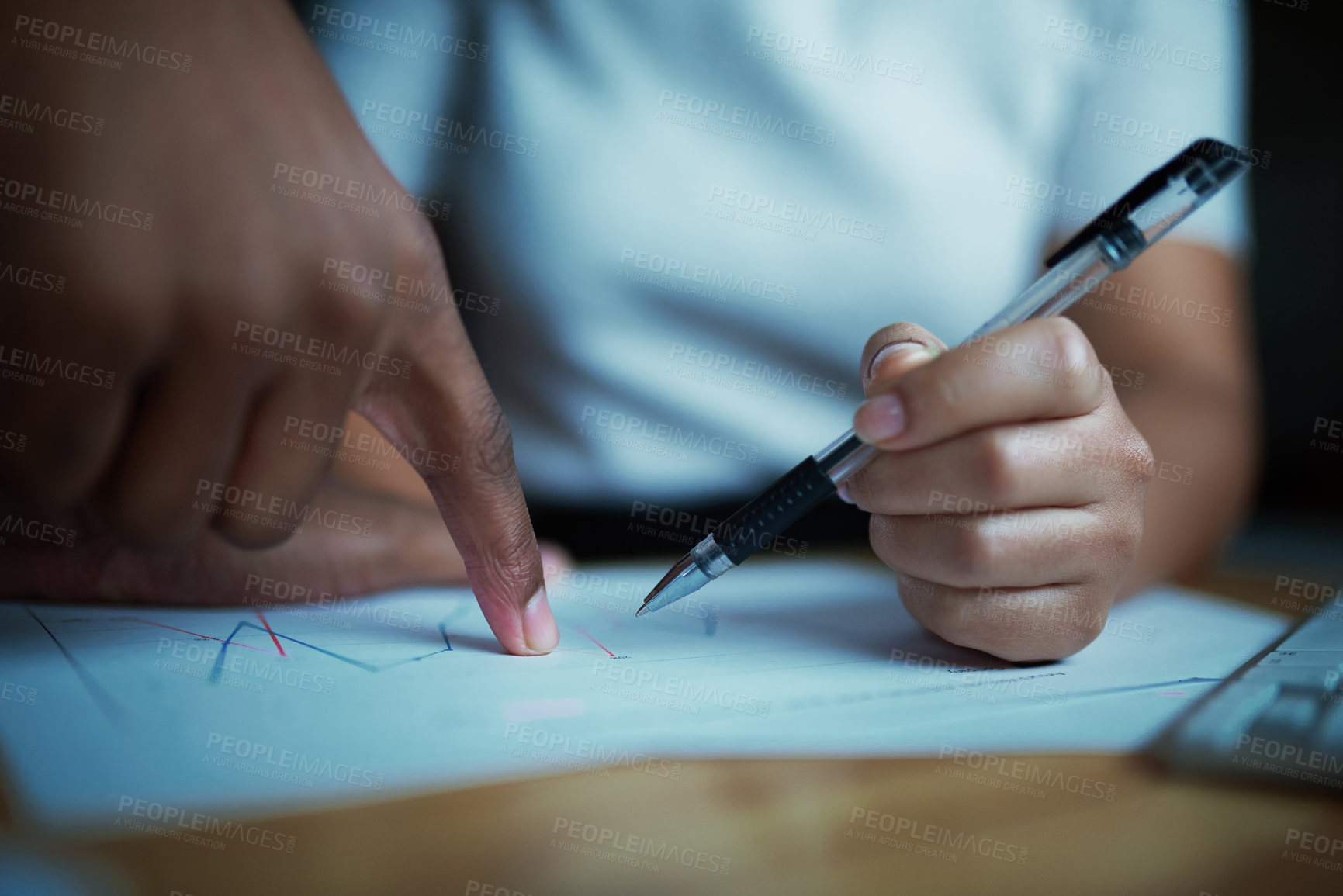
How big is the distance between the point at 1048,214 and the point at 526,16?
1.91 ft

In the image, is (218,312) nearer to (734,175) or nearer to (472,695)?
(472,695)

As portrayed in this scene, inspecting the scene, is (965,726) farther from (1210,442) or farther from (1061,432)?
(1210,442)

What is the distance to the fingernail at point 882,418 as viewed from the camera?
44 cm

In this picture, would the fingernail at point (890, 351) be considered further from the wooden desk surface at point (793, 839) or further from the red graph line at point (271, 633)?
the red graph line at point (271, 633)

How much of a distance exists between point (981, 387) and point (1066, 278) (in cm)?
9

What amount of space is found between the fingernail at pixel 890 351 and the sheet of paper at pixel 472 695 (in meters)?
0.17

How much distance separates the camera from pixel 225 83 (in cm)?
43

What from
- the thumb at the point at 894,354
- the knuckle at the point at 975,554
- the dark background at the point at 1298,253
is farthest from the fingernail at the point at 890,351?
the dark background at the point at 1298,253

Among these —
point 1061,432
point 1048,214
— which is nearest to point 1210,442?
point 1048,214

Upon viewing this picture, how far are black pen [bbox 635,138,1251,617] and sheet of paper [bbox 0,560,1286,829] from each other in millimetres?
68

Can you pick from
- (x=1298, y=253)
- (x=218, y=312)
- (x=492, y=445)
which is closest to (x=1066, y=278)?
(x=492, y=445)

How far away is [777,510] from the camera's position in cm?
47

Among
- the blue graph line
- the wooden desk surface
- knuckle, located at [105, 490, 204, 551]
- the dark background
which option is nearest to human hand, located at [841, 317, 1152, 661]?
the wooden desk surface

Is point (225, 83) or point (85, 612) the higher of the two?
point (225, 83)
